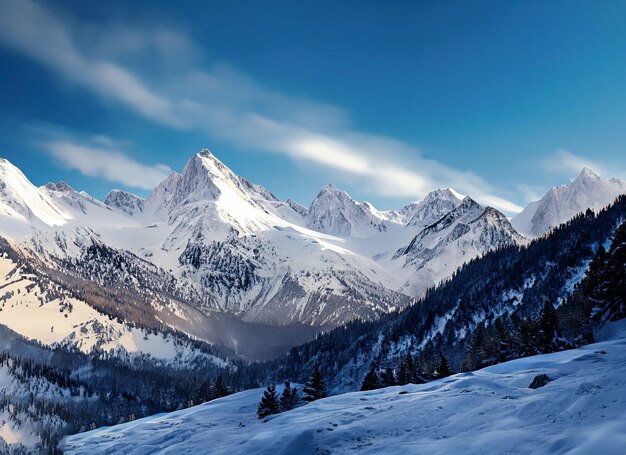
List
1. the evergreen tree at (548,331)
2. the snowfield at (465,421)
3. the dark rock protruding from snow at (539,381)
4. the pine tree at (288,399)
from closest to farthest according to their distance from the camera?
1. the snowfield at (465,421)
2. the dark rock protruding from snow at (539,381)
3. the pine tree at (288,399)
4. the evergreen tree at (548,331)

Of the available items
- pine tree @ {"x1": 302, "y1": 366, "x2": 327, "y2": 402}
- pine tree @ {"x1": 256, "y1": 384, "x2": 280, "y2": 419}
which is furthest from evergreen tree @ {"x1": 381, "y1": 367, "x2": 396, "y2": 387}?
pine tree @ {"x1": 256, "y1": 384, "x2": 280, "y2": 419}

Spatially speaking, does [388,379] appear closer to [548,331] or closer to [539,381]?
[548,331]

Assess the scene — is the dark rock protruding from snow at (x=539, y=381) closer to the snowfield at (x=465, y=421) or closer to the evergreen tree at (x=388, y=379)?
the snowfield at (x=465, y=421)

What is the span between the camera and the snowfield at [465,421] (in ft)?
66.2

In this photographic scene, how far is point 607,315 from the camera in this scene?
52.3m

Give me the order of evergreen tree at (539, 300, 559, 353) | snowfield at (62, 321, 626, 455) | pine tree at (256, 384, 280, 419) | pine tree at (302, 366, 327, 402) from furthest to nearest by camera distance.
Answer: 1. pine tree at (302, 366, 327, 402)
2. evergreen tree at (539, 300, 559, 353)
3. pine tree at (256, 384, 280, 419)
4. snowfield at (62, 321, 626, 455)

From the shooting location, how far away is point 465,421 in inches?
986

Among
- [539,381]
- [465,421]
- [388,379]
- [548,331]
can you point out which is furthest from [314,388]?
[465,421]

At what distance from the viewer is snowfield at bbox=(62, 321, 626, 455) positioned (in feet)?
66.2

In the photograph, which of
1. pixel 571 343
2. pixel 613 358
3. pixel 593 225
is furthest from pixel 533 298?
pixel 613 358

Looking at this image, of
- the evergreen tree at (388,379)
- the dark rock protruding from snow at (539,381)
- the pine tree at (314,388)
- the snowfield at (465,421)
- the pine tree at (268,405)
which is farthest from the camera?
the evergreen tree at (388,379)

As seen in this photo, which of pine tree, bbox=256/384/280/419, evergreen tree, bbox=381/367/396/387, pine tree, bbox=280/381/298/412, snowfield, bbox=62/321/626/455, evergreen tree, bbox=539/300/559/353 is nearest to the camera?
snowfield, bbox=62/321/626/455

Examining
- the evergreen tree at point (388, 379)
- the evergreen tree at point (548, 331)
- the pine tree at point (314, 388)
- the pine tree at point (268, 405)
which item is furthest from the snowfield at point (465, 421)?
the evergreen tree at point (388, 379)

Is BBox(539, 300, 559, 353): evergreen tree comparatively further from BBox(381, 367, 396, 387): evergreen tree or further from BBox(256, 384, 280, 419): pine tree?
BBox(256, 384, 280, 419): pine tree
